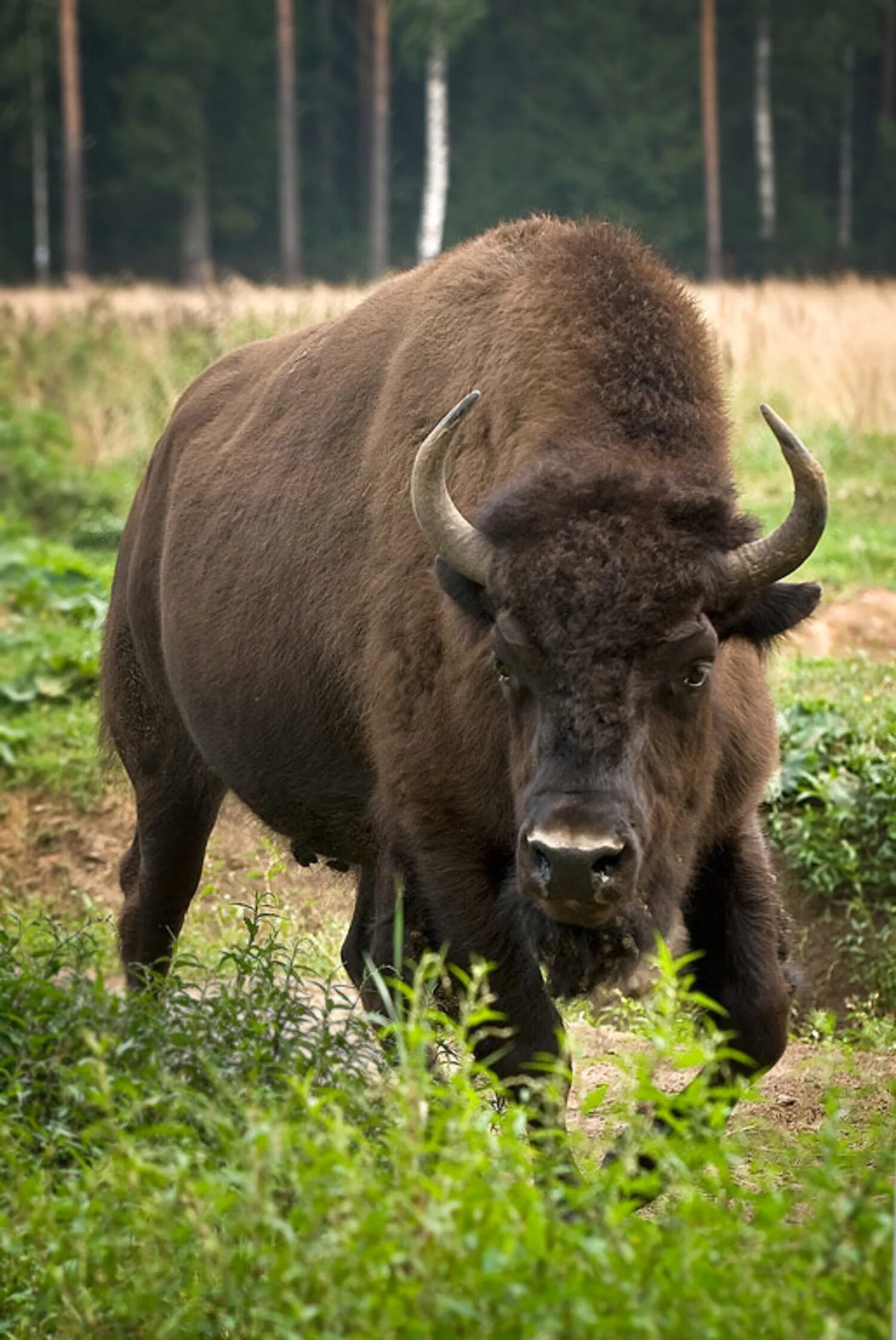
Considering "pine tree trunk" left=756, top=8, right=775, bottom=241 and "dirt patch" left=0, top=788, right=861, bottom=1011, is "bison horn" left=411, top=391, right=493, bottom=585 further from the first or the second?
"pine tree trunk" left=756, top=8, right=775, bottom=241

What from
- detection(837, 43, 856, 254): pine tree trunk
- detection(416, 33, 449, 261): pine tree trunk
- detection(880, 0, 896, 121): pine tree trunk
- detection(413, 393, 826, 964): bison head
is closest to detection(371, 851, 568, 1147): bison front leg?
detection(413, 393, 826, 964): bison head

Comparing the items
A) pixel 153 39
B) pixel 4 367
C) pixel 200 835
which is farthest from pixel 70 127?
pixel 200 835

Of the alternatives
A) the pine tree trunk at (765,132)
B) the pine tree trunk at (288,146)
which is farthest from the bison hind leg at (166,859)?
the pine tree trunk at (288,146)

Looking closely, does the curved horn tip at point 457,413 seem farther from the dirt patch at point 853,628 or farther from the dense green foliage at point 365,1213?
the dirt patch at point 853,628

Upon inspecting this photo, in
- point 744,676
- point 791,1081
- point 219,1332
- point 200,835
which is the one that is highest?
point 744,676

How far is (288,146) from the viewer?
23156 millimetres

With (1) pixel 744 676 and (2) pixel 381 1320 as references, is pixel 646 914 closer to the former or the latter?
(1) pixel 744 676

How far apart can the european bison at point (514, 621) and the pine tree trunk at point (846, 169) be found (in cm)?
990

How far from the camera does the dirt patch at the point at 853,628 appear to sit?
9516 mm

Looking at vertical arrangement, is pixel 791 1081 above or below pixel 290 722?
below

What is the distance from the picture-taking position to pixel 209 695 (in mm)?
5859

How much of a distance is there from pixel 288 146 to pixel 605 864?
68.0ft

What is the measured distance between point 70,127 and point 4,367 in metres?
8.00

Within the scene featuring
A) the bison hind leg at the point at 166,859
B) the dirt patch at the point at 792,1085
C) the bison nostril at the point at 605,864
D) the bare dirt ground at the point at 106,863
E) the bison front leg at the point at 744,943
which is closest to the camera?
the bison nostril at the point at 605,864
